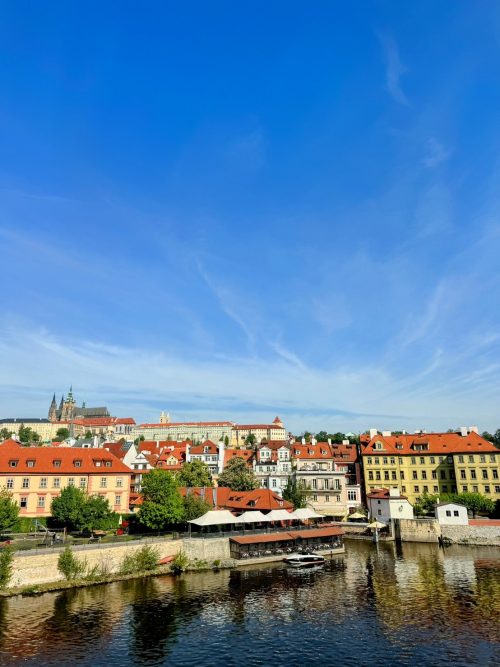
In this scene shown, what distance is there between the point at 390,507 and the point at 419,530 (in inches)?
244

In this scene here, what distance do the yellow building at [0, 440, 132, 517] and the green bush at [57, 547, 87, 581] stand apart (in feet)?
71.9

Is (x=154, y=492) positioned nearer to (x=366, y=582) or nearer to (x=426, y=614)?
(x=366, y=582)

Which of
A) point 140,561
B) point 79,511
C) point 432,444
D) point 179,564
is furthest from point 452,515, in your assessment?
point 79,511

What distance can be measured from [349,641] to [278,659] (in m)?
5.39

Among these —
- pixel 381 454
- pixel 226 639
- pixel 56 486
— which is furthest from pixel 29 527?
pixel 381 454

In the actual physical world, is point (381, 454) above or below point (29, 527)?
above

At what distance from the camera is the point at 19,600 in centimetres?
3891

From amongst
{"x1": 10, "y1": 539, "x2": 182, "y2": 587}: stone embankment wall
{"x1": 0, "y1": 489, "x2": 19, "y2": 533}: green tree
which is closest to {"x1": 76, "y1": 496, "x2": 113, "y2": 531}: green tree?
{"x1": 0, "y1": 489, "x2": 19, "y2": 533}: green tree

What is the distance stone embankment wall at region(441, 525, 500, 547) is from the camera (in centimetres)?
6319

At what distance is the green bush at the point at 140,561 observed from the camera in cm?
4725

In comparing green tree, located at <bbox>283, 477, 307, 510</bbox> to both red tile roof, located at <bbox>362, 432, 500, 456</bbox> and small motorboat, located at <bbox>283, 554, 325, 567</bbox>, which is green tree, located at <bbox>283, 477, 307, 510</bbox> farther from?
red tile roof, located at <bbox>362, 432, 500, 456</bbox>

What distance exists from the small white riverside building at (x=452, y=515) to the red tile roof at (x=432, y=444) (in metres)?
16.6

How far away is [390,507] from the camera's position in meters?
72.6

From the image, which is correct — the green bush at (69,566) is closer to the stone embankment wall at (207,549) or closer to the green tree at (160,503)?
the green tree at (160,503)
